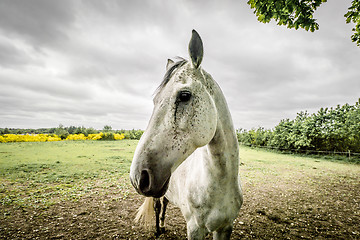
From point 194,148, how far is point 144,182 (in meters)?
0.50

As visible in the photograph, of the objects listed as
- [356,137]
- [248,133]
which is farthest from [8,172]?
[248,133]

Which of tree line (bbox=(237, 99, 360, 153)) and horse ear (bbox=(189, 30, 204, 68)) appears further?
tree line (bbox=(237, 99, 360, 153))

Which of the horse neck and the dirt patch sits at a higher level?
the horse neck

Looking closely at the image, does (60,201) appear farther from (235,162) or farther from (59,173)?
(235,162)

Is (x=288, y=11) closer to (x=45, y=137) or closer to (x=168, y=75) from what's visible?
(x=168, y=75)

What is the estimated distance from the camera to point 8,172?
7.93m

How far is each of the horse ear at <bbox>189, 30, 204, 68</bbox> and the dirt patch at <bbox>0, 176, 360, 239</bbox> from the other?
3.98 meters

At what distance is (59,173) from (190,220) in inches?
361

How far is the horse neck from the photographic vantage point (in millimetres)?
1704

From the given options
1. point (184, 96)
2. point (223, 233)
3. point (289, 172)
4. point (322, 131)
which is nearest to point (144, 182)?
point (184, 96)

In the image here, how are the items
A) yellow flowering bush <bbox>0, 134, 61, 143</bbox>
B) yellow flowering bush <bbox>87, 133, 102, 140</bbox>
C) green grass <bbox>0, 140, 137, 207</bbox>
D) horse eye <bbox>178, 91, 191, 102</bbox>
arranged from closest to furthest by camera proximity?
horse eye <bbox>178, 91, 191, 102</bbox>, green grass <bbox>0, 140, 137, 207</bbox>, yellow flowering bush <bbox>0, 134, 61, 143</bbox>, yellow flowering bush <bbox>87, 133, 102, 140</bbox>

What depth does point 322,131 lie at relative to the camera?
746 inches

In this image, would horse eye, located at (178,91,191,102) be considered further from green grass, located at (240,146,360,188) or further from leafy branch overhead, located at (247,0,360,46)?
green grass, located at (240,146,360,188)

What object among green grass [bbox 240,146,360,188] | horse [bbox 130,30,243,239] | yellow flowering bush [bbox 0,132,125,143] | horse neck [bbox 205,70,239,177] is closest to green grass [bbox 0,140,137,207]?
horse [bbox 130,30,243,239]
